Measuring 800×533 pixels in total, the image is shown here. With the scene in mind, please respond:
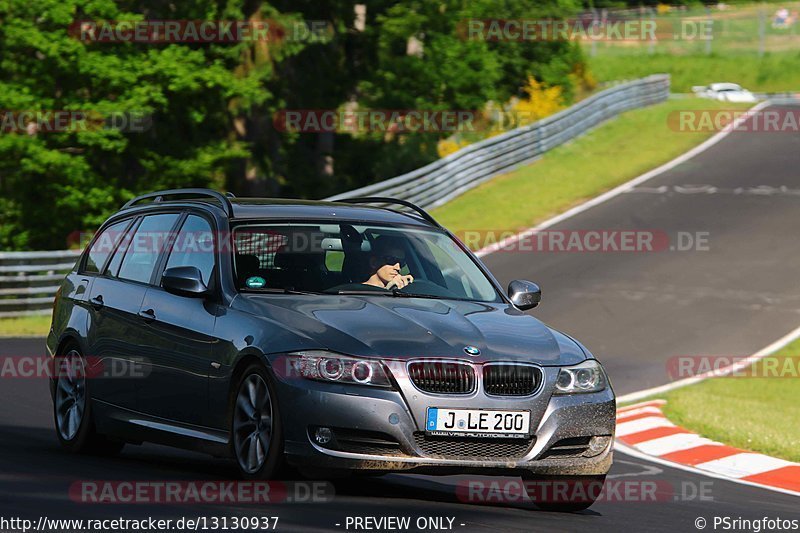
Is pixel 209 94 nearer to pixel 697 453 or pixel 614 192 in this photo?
pixel 614 192

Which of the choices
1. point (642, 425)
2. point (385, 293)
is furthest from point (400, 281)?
point (642, 425)

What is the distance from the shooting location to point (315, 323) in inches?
337

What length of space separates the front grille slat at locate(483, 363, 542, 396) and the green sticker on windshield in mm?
1633

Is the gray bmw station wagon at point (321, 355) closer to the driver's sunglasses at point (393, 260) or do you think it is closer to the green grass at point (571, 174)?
the driver's sunglasses at point (393, 260)

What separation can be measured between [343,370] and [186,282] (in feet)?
4.84

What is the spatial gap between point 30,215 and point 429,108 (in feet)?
76.7

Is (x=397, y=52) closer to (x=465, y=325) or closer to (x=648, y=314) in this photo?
(x=648, y=314)

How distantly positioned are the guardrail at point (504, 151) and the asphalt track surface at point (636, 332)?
10.8ft

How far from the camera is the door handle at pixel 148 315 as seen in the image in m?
9.90

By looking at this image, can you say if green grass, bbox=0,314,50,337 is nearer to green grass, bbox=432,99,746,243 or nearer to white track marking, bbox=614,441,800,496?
green grass, bbox=432,99,746,243

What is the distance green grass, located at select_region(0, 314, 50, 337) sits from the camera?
22.6 metres

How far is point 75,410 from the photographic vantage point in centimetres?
1095

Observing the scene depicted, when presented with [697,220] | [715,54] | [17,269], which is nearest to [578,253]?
[697,220]

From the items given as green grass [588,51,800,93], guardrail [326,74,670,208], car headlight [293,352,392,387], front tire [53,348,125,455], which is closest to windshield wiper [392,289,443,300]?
car headlight [293,352,392,387]
